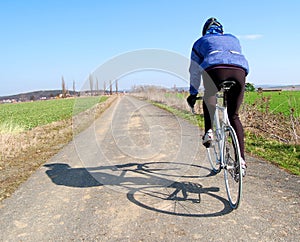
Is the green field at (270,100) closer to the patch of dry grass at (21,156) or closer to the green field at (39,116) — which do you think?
the green field at (39,116)

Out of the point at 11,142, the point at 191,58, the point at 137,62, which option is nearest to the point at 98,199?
the point at 191,58

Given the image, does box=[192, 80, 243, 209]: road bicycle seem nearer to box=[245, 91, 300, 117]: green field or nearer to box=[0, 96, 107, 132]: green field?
box=[245, 91, 300, 117]: green field

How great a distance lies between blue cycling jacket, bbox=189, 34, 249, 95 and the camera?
325cm

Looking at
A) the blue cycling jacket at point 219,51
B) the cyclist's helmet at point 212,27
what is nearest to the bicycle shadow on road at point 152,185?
the blue cycling jacket at point 219,51

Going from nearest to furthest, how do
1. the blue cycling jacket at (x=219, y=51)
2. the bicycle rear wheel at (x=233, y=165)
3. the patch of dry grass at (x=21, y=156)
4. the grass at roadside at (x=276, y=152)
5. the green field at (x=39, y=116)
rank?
the bicycle rear wheel at (x=233, y=165)
the blue cycling jacket at (x=219, y=51)
the patch of dry grass at (x=21, y=156)
the grass at roadside at (x=276, y=152)
the green field at (x=39, y=116)

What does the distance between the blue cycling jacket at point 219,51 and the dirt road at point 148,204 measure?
1.70m

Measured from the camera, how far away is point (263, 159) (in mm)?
5477

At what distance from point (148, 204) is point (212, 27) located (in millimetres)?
2447

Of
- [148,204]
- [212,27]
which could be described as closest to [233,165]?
[148,204]

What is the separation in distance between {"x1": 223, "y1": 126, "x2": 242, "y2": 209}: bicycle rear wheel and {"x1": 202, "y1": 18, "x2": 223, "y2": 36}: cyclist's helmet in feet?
4.18

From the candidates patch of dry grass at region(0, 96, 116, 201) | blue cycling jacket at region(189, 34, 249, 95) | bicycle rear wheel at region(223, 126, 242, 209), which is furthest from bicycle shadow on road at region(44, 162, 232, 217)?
blue cycling jacket at region(189, 34, 249, 95)

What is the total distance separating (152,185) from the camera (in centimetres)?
420

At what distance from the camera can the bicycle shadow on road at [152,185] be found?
10.9ft

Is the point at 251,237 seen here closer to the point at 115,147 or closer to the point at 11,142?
the point at 115,147
